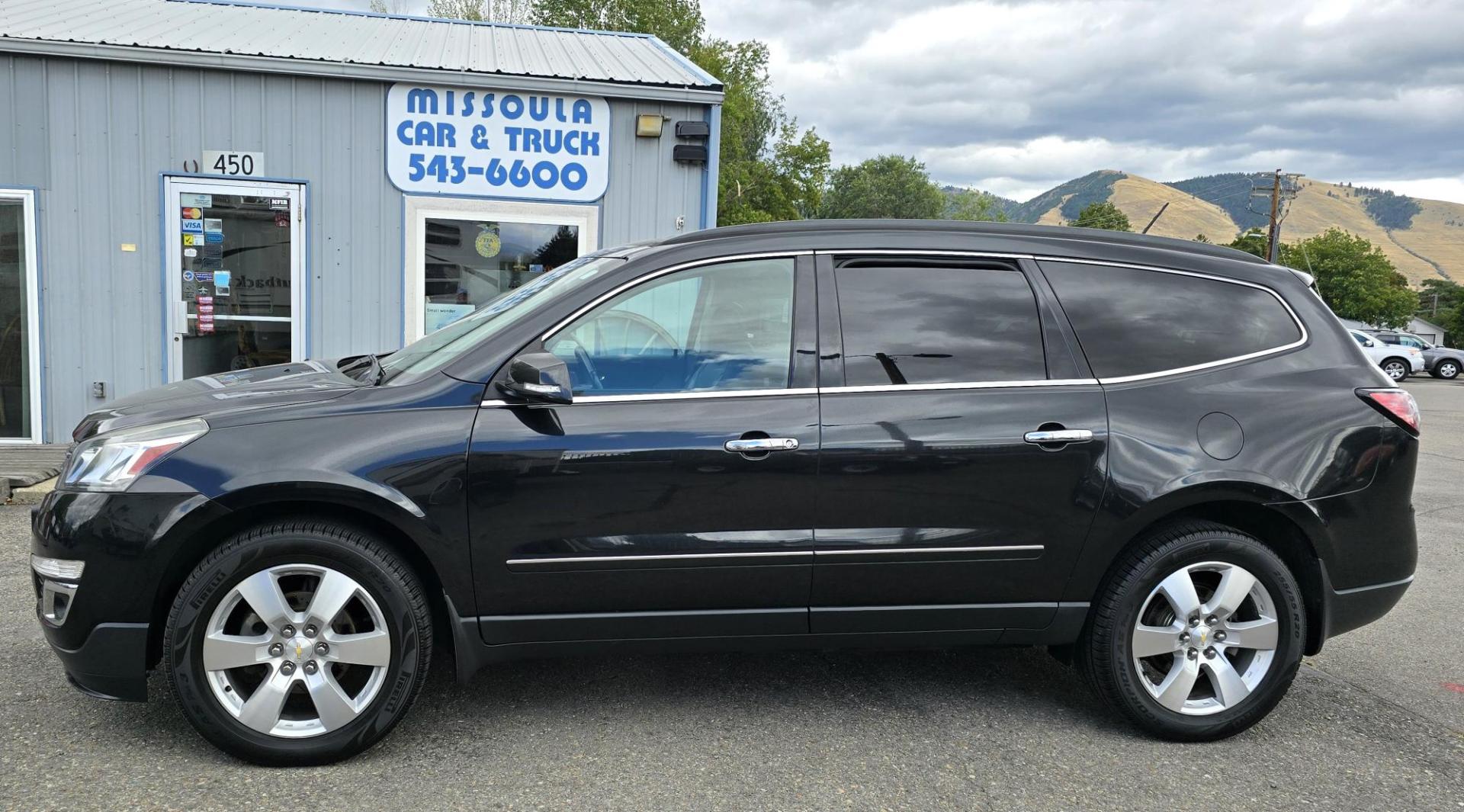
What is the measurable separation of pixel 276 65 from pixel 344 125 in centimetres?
68

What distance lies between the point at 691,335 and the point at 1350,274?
223ft

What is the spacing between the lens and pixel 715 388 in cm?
325

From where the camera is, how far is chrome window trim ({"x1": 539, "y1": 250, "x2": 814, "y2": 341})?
3.26 metres

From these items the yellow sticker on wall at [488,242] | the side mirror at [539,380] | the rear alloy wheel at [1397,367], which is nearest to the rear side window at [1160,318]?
the side mirror at [539,380]

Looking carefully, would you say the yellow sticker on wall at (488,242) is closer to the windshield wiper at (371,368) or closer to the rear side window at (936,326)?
the windshield wiper at (371,368)

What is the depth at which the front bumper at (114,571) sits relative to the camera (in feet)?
9.56

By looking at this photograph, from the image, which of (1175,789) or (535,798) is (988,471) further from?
(535,798)

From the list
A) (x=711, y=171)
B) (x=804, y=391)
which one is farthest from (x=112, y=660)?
(x=711, y=171)

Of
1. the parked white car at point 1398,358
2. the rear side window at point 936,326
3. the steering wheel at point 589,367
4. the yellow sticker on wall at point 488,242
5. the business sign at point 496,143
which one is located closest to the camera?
the steering wheel at point 589,367

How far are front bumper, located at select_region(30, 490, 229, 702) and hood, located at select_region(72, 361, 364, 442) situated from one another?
10.8 inches

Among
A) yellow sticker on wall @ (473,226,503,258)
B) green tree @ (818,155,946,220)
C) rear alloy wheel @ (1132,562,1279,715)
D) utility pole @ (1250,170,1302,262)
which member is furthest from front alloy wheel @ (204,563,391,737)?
green tree @ (818,155,946,220)

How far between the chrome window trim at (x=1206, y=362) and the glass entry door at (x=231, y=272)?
715 centimetres

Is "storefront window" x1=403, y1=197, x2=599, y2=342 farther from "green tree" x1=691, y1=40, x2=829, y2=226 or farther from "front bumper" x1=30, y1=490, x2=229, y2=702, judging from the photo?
"green tree" x1=691, y1=40, x2=829, y2=226

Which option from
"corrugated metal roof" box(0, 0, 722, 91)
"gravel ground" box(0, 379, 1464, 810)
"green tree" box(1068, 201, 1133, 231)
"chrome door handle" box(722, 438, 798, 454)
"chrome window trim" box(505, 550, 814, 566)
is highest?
"green tree" box(1068, 201, 1133, 231)
